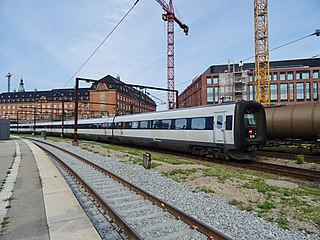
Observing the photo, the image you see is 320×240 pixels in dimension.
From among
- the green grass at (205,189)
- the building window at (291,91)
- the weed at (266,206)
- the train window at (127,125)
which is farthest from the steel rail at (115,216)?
the building window at (291,91)

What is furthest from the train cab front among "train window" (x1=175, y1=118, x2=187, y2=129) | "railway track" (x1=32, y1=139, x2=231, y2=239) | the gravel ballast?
"railway track" (x1=32, y1=139, x2=231, y2=239)

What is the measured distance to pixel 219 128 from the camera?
1242cm

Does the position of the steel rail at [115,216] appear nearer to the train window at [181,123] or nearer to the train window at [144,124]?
the train window at [181,123]

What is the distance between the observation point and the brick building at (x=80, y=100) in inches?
3371

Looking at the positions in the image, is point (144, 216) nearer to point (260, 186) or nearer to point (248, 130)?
point (260, 186)

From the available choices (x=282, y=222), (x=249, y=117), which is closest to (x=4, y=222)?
(x=282, y=222)

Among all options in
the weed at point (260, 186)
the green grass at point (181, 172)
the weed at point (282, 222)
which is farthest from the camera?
the green grass at point (181, 172)

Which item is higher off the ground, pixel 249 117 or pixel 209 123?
pixel 249 117

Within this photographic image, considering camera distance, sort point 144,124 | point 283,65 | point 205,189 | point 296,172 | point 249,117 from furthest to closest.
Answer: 1. point 283,65
2. point 144,124
3. point 249,117
4. point 296,172
5. point 205,189

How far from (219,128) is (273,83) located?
68.5 meters

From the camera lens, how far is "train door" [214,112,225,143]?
12.2 meters

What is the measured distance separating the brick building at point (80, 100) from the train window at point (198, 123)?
5460 cm

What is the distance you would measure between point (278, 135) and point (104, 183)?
1363 cm

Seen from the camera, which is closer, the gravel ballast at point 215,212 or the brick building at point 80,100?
the gravel ballast at point 215,212
